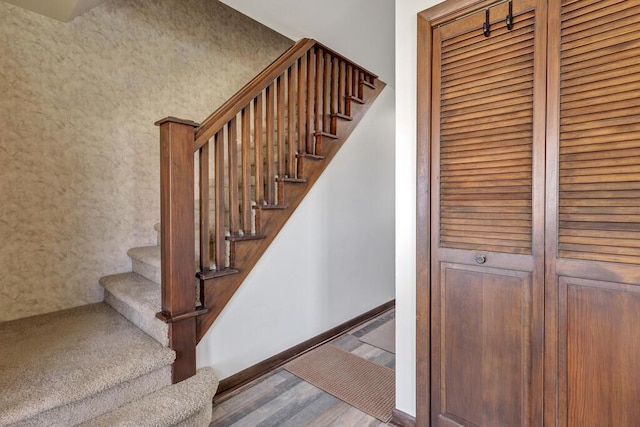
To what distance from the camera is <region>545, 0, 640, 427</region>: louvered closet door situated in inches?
39.3

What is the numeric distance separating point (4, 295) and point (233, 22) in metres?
2.76

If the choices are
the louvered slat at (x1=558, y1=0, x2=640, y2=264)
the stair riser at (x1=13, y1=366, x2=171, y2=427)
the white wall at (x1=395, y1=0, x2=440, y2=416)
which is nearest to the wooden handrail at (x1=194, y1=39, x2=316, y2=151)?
the white wall at (x1=395, y1=0, x2=440, y2=416)

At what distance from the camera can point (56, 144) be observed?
6.85ft

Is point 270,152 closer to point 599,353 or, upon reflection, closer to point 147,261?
point 147,261

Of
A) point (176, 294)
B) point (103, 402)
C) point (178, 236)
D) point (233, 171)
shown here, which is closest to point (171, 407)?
point (103, 402)

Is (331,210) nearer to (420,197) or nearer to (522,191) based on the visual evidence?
(420,197)

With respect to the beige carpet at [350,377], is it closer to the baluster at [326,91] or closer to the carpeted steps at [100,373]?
the carpeted steps at [100,373]

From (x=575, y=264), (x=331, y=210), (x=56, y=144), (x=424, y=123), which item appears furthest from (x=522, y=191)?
(x=56, y=144)

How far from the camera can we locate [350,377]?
2.09 meters

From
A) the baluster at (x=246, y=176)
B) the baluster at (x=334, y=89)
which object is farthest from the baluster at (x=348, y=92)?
the baluster at (x=246, y=176)

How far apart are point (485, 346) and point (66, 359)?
1847mm

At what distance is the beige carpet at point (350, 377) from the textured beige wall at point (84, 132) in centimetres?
156

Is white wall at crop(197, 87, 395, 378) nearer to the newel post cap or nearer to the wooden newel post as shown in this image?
the wooden newel post

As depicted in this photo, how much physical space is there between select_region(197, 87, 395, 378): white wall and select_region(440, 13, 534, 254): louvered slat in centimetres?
120
